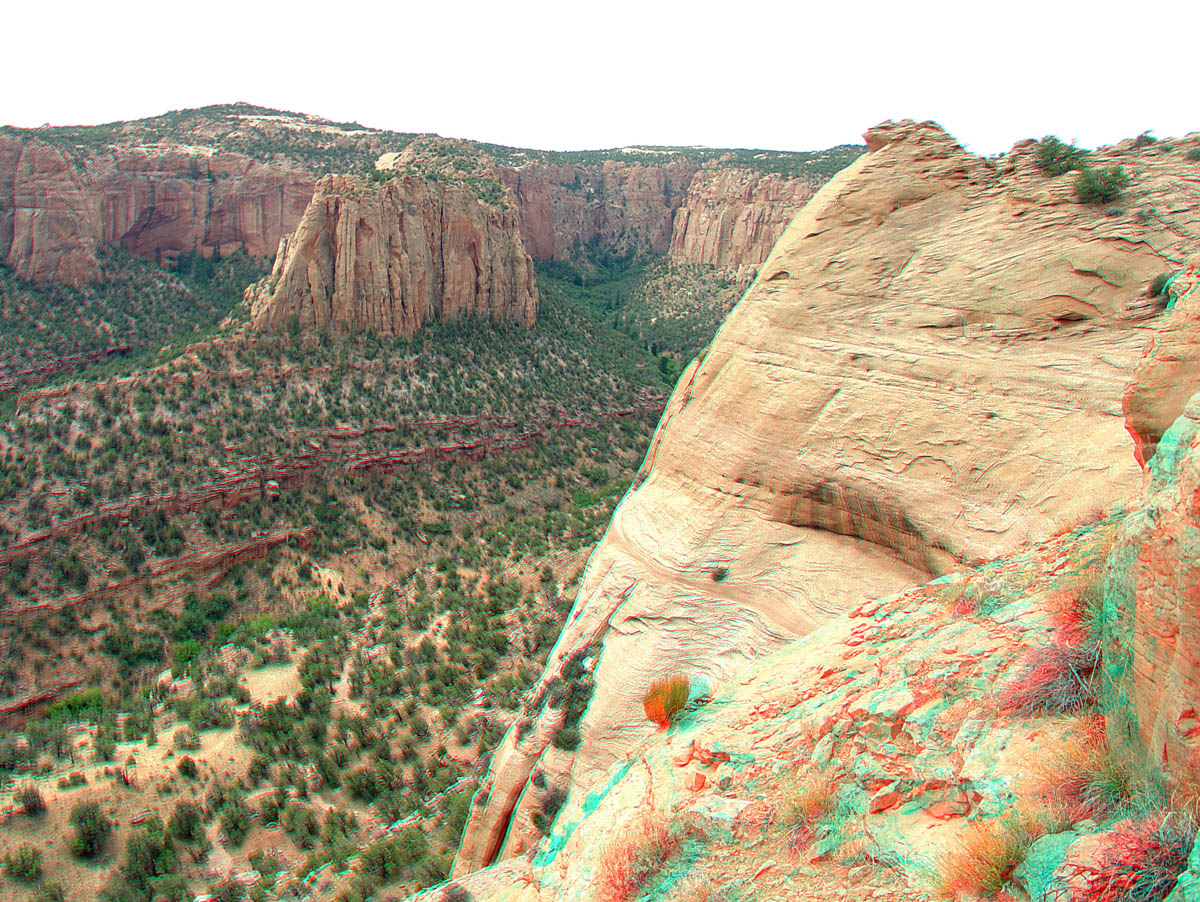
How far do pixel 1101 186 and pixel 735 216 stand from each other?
9246cm

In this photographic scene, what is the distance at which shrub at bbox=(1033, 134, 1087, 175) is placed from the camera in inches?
439

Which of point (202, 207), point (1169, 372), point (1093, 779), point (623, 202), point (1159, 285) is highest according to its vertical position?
point (623, 202)

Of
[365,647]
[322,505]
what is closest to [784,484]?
[365,647]

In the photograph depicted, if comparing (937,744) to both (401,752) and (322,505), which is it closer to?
(401,752)

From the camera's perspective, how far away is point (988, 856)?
3.94m

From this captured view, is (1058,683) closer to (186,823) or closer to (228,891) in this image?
(228,891)

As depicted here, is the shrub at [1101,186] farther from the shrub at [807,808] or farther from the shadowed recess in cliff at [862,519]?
the shrub at [807,808]

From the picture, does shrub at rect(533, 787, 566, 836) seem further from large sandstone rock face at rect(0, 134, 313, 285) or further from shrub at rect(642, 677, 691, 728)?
large sandstone rock face at rect(0, 134, 313, 285)

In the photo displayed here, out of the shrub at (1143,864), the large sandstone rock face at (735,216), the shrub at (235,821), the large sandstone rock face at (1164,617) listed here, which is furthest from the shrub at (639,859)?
the large sandstone rock face at (735,216)

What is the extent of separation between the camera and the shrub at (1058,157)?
11.2m

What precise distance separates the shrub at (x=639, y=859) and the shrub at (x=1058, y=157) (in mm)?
11901

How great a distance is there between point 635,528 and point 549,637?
14463 millimetres

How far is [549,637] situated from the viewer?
86.1ft

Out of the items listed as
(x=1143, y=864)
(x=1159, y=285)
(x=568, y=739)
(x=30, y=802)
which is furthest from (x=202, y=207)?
(x=1143, y=864)
